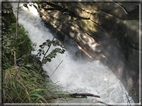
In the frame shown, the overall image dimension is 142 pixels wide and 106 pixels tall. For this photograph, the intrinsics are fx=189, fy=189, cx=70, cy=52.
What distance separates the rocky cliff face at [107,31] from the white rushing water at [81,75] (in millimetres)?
244

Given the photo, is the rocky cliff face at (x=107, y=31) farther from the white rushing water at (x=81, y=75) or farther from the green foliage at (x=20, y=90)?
the green foliage at (x=20, y=90)

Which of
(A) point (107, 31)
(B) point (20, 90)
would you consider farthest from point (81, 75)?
(B) point (20, 90)

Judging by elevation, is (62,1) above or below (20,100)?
above

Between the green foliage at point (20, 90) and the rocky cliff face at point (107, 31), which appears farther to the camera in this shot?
the rocky cliff face at point (107, 31)

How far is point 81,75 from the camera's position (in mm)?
5477

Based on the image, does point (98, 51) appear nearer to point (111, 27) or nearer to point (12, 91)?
point (111, 27)

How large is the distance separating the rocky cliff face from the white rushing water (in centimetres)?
24

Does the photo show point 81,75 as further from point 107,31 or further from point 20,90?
point 20,90

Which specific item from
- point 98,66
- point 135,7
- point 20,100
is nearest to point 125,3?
point 135,7

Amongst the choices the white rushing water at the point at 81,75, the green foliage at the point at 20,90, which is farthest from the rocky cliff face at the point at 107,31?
the green foliage at the point at 20,90

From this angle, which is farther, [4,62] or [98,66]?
[98,66]

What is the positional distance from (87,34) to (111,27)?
1024 mm

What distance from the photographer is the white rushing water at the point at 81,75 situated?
16.2ft

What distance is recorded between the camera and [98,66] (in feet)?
19.7
